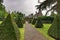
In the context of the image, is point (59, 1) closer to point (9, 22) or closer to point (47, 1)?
point (9, 22)

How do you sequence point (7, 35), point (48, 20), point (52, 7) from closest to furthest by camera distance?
point (7, 35) → point (52, 7) → point (48, 20)

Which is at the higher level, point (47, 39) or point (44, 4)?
point (44, 4)

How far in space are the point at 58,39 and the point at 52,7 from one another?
2271cm

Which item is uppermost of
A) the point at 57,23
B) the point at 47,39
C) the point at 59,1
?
the point at 59,1

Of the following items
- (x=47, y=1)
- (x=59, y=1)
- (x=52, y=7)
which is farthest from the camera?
(x=52, y=7)

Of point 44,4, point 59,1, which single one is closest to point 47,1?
point 44,4

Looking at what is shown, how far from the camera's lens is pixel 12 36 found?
38.4 ft

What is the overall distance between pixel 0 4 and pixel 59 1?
3475 centimetres

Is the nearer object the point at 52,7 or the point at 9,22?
the point at 9,22

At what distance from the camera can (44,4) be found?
33562 millimetres

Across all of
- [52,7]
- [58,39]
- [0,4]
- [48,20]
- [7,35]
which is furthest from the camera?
[0,4]

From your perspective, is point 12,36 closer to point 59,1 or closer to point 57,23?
point 57,23

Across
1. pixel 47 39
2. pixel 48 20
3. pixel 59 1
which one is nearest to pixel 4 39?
pixel 47 39

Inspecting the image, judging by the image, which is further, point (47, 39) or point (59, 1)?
point (59, 1)
